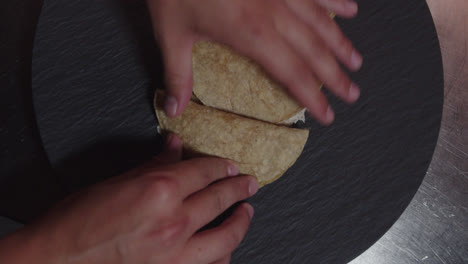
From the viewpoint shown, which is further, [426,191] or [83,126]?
[426,191]

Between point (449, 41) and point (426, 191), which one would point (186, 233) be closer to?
point (426, 191)

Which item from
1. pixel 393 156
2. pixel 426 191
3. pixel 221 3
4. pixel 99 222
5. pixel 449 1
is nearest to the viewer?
pixel 99 222

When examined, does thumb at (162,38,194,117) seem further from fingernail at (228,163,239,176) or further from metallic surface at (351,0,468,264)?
metallic surface at (351,0,468,264)

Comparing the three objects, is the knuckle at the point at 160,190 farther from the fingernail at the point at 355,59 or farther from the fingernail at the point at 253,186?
the fingernail at the point at 355,59

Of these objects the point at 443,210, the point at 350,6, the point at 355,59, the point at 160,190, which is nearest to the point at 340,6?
the point at 350,6

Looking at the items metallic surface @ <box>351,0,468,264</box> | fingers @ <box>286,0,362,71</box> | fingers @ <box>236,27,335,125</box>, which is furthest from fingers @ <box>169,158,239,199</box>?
metallic surface @ <box>351,0,468,264</box>

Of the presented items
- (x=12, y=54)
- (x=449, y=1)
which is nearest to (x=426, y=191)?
(x=449, y=1)

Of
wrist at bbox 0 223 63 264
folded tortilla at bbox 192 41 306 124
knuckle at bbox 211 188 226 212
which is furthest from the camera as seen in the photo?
folded tortilla at bbox 192 41 306 124
